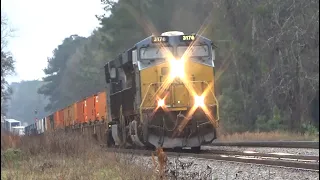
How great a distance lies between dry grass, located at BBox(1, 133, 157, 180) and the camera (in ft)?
28.9

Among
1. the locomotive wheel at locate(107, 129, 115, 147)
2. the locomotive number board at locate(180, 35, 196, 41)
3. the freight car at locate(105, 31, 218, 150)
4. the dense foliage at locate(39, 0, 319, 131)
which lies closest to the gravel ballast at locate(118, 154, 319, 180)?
the freight car at locate(105, 31, 218, 150)

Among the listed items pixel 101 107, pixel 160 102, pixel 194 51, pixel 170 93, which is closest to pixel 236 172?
pixel 160 102

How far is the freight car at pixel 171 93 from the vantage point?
49.9ft

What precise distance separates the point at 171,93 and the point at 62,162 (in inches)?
210

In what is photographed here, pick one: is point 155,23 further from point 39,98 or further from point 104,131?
point 39,98

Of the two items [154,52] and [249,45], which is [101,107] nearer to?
[154,52]

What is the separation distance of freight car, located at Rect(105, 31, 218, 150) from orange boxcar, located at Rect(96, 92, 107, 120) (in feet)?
13.8

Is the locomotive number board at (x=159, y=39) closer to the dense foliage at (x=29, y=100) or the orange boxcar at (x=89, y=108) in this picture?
the orange boxcar at (x=89, y=108)

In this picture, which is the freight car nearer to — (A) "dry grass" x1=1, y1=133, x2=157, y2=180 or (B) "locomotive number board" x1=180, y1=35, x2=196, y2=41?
(B) "locomotive number board" x1=180, y1=35, x2=196, y2=41

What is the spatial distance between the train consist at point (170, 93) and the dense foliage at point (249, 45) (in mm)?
10553

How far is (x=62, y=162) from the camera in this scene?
11.0 metres

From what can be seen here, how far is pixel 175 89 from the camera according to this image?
15.7 m

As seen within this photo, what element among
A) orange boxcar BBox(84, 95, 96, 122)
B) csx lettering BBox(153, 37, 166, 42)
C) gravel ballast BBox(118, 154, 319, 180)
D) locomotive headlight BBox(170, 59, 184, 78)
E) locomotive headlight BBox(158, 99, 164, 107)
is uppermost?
csx lettering BBox(153, 37, 166, 42)

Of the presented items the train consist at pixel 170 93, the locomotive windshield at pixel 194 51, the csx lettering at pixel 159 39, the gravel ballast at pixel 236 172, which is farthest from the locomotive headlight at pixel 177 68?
the gravel ballast at pixel 236 172
